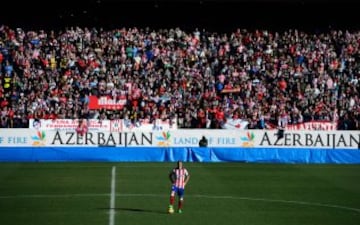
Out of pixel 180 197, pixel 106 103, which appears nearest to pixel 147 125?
pixel 106 103

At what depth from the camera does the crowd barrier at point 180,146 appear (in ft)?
136

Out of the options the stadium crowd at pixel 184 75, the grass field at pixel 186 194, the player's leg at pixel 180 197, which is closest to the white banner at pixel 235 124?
the stadium crowd at pixel 184 75

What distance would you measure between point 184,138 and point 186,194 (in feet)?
56.4

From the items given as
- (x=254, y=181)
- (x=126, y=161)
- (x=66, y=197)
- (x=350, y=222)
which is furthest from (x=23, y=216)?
(x=126, y=161)

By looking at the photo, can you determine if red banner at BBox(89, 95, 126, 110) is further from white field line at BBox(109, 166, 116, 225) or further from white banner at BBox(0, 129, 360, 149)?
white field line at BBox(109, 166, 116, 225)

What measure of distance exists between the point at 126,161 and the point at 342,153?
1221cm

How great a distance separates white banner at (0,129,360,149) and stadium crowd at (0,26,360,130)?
122 centimetres

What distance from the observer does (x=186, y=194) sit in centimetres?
2625

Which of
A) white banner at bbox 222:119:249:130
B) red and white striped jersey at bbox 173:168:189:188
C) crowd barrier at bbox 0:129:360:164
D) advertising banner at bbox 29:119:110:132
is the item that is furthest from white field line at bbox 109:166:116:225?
white banner at bbox 222:119:249:130

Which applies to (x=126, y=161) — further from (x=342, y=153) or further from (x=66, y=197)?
(x=66, y=197)

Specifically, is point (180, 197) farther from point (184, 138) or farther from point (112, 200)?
point (184, 138)

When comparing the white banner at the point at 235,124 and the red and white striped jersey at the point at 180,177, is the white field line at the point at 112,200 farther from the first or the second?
the white banner at the point at 235,124

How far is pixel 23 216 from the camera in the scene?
67.5 ft

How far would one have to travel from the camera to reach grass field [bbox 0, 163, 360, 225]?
20438mm
